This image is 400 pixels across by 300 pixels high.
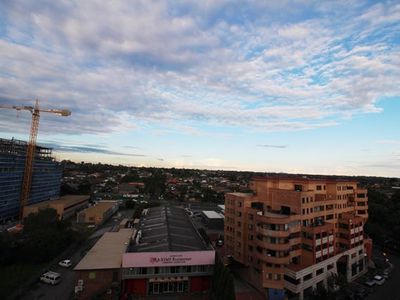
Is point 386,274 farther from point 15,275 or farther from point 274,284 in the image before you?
point 15,275

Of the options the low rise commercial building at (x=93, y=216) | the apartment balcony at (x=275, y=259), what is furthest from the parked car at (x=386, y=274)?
the low rise commercial building at (x=93, y=216)

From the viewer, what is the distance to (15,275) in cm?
4084

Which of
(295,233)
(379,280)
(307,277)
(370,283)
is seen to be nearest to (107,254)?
(295,233)

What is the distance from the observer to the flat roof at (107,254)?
124ft

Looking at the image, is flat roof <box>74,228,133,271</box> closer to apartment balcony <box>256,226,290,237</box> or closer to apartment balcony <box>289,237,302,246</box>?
apartment balcony <box>256,226,290,237</box>

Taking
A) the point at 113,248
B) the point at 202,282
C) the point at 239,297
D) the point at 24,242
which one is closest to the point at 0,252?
the point at 24,242

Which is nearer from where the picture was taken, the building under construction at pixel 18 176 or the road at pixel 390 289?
the road at pixel 390 289

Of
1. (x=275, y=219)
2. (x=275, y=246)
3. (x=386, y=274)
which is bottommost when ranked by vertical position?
(x=386, y=274)

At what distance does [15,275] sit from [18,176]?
1948 inches

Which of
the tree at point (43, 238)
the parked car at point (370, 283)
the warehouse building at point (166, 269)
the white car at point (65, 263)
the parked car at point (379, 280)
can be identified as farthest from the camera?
the white car at point (65, 263)

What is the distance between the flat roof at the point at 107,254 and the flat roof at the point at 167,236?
8.02 feet

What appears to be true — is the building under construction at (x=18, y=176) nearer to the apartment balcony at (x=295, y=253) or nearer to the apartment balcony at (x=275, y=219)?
the apartment balcony at (x=275, y=219)

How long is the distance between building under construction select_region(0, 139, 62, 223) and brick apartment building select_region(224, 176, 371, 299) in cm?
6229

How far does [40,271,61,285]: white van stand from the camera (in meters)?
39.7
